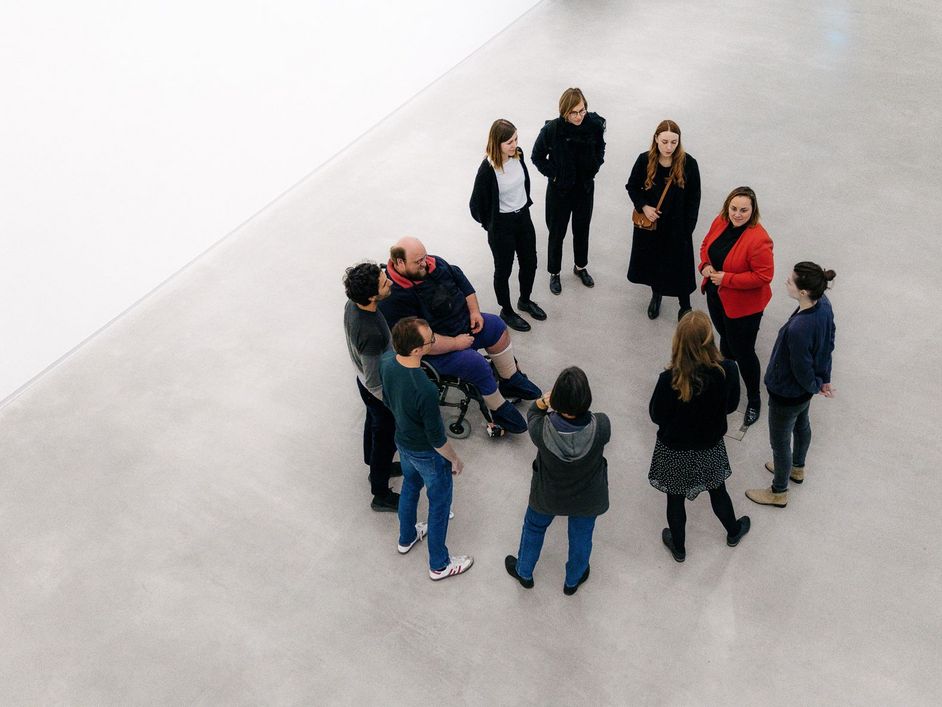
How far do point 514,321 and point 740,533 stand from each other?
1911 millimetres

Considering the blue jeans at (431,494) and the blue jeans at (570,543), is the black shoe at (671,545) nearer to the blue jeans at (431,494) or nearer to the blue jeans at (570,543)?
the blue jeans at (570,543)

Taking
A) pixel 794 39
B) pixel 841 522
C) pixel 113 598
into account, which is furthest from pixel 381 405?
pixel 794 39

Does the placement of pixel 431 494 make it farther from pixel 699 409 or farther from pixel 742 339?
pixel 742 339

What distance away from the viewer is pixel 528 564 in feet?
11.7

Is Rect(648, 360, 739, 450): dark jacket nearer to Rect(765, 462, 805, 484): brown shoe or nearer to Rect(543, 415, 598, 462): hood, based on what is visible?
Rect(543, 415, 598, 462): hood

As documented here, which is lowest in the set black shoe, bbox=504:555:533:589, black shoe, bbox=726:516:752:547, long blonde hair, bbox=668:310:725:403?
black shoe, bbox=726:516:752:547

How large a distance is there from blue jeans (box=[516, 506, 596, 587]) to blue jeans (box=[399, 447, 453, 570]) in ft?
1.19

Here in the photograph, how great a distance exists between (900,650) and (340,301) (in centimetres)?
379

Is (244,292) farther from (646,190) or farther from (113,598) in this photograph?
(646,190)

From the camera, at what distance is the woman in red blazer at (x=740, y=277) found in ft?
12.7

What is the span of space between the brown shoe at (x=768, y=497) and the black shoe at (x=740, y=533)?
15 centimetres

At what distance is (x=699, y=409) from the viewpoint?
316 cm

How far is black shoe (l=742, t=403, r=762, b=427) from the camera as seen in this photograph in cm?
427

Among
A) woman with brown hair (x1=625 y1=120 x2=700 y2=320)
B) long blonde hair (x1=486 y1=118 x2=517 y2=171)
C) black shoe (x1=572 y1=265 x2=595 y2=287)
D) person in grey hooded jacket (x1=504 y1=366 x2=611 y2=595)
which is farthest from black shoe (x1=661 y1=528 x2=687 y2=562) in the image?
long blonde hair (x1=486 y1=118 x2=517 y2=171)
